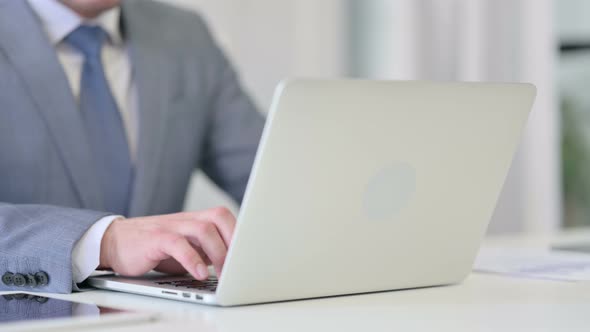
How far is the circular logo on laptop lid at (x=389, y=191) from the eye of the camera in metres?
1.00

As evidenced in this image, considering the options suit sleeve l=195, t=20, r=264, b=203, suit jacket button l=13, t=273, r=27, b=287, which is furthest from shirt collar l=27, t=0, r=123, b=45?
suit jacket button l=13, t=273, r=27, b=287

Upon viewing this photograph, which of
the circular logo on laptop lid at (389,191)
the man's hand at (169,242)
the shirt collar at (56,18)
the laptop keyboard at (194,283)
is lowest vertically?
the laptop keyboard at (194,283)

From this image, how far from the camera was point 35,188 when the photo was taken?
1.75m

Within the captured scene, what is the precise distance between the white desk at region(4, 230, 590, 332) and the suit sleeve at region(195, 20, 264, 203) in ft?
3.47

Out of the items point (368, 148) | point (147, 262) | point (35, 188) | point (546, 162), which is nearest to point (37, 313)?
point (147, 262)

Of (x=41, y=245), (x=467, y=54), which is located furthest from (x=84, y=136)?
(x=467, y=54)

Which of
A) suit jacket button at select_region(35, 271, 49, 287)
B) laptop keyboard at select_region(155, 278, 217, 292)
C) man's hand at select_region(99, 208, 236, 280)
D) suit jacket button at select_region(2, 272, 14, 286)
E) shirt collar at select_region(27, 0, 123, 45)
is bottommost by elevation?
suit jacket button at select_region(2, 272, 14, 286)

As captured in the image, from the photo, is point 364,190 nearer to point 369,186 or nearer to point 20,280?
point 369,186

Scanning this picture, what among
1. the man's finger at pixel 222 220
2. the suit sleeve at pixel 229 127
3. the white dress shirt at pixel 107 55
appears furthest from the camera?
the suit sleeve at pixel 229 127

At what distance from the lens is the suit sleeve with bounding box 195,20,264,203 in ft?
7.06

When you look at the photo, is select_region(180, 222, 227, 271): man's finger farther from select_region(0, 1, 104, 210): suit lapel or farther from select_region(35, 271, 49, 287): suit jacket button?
select_region(0, 1, 104, 210): suit lapel

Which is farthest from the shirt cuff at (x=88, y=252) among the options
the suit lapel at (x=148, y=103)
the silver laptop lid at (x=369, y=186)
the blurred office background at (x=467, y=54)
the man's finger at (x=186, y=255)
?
the blurred office background at (x=467, y=54)

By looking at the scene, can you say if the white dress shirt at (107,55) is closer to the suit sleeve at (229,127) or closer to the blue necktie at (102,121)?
the blue necktie at (102,121)

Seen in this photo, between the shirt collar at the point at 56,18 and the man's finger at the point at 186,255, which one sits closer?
the man's finger at the point at 186,255
